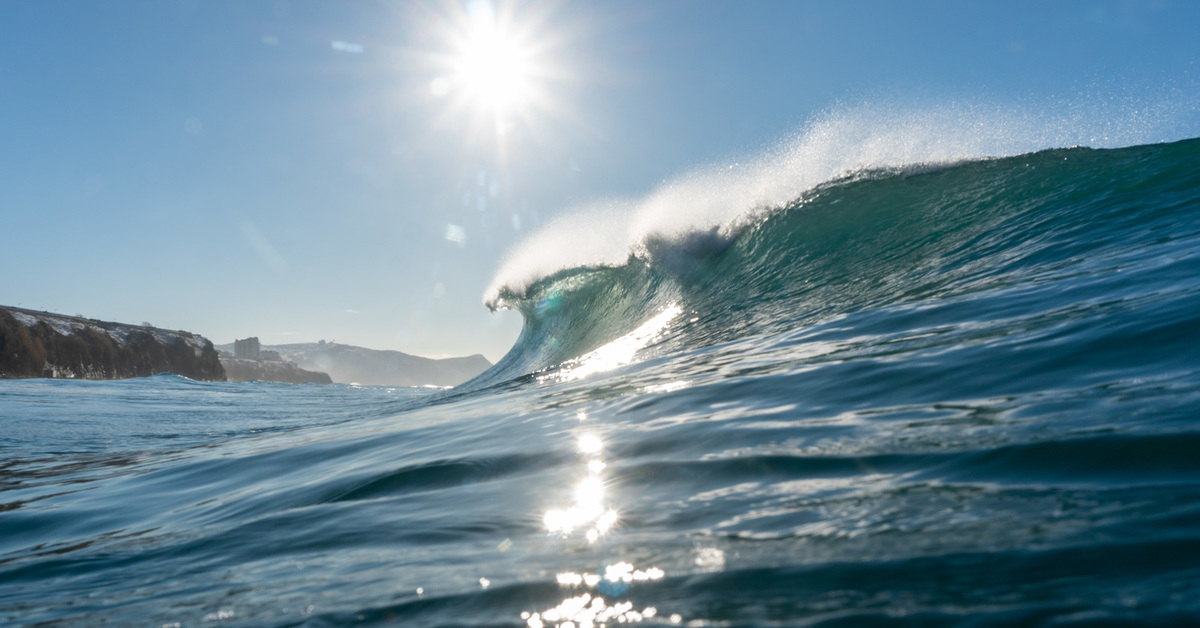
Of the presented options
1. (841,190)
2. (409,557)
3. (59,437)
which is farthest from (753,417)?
(841,190)

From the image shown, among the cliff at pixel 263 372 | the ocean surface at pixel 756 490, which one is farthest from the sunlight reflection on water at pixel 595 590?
the cliff at pixel 263 372

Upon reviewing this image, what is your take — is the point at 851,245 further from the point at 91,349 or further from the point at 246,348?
the point at 246,348

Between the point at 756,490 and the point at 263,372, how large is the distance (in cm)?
8175

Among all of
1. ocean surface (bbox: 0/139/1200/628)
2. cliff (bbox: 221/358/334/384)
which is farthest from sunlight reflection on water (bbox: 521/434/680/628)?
cliff (bbox: 221/358/334/384)

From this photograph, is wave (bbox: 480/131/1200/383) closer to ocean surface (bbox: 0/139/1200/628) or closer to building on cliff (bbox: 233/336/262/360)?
ocean surface (bbox: 0/139/1200/628)

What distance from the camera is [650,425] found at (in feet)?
8.91

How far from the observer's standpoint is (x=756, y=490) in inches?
64.7

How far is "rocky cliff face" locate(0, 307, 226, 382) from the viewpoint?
1238 inches

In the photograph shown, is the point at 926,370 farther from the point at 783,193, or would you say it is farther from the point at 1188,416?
the point at 783,193

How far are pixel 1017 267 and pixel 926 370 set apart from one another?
291 centimetres

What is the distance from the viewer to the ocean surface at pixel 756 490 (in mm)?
1040

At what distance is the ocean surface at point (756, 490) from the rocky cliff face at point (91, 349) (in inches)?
1371

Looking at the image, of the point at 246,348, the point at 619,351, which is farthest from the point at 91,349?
the point at 246,348

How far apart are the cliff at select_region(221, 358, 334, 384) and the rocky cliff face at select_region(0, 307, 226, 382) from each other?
452 inches
